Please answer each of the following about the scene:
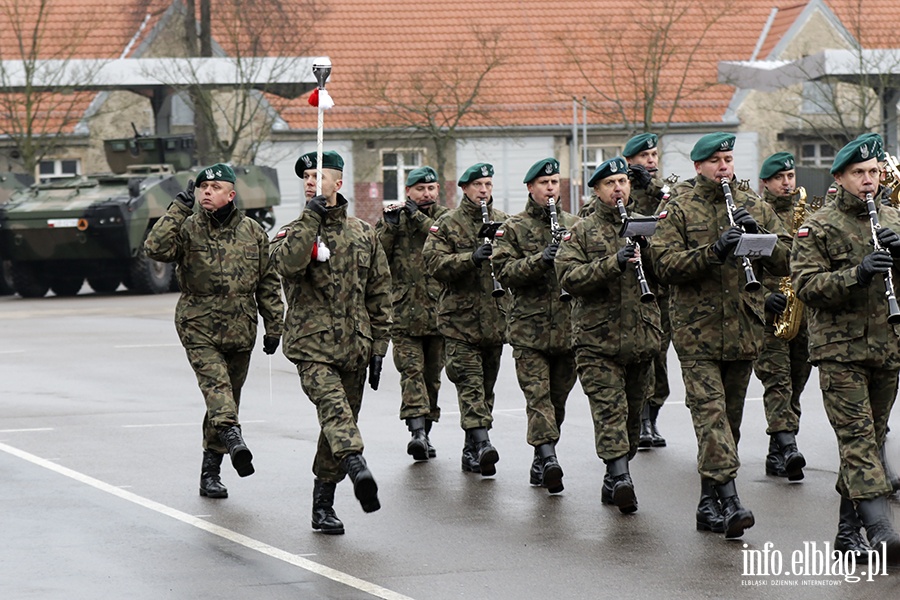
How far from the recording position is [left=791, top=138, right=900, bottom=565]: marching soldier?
795 centimetres

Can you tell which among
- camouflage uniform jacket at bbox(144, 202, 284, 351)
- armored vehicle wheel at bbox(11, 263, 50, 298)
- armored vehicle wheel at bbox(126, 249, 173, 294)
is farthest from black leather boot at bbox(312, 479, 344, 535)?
armored vehicle wheel at bbox(11, 263, 50, 298)

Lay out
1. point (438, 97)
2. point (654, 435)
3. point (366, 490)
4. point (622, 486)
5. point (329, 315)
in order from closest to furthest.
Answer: point (366, 490), point (329, 315), point (622, 486), point (654, 435), point (438, 97)

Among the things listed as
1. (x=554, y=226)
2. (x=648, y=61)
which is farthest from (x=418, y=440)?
(x=648, y=61)

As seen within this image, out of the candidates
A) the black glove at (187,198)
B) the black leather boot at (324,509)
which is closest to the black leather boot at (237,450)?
the black leather boot at (324,509)

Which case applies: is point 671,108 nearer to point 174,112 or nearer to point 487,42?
point 487,42

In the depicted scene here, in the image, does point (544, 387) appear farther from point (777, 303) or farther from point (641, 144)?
point (641, 144)

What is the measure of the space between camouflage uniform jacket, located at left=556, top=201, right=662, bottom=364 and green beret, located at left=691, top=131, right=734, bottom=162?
29.9 inches

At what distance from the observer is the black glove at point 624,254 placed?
8898 mm

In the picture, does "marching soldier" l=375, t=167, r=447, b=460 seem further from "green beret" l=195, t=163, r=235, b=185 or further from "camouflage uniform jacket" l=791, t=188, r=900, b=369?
"camouflage uniform jacket" l=791, t=188, r=900, b=369

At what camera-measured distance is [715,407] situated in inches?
342

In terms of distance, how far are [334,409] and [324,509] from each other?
1.99 feet

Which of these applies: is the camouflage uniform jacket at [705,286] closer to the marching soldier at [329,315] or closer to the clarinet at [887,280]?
the clarinet at [887,280]

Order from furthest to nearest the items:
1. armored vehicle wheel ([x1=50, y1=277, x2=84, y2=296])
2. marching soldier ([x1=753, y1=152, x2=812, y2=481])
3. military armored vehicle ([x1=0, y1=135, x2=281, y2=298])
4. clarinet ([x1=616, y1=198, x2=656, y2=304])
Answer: armored vehicle wheel ([x1=50, y1=277, x2=84, y2=296]) < military armored vehicle ([x1=0, y1=135, x2=281, y2=298]) < marching soldier ([x1=753, y1=152, x2=812, y2=481]) < clarinet ([x1=616, y1=198, x2=656, y2=304])

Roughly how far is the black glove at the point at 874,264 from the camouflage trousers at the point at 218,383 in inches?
150
